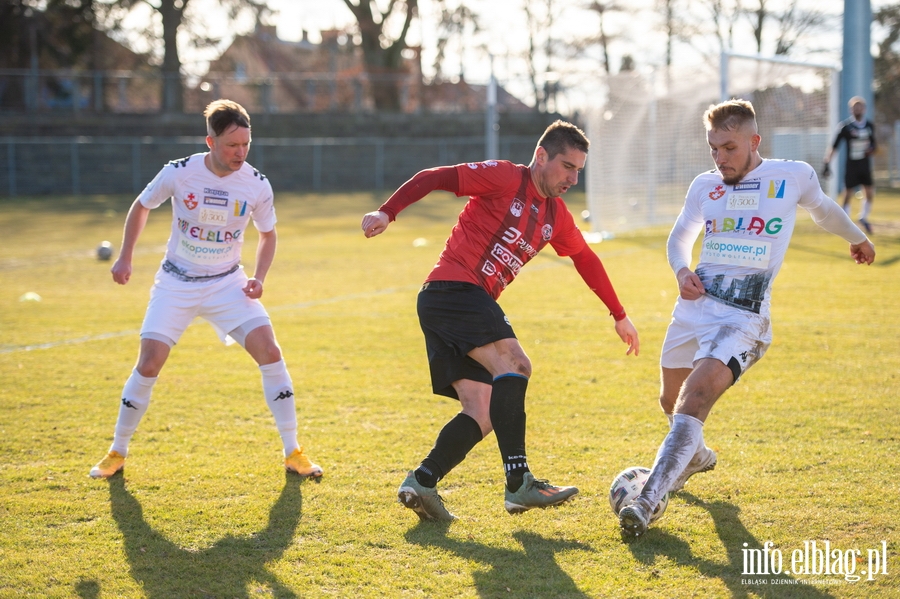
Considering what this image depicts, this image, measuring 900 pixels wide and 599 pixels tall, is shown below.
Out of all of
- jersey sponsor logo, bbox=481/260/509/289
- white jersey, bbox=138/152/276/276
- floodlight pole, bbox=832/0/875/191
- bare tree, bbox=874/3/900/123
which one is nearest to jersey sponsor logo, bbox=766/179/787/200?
jersey sponsor logo, bbox=481/260/509/289

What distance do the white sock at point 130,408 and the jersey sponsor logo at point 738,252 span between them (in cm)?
303

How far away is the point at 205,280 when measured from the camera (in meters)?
5.15

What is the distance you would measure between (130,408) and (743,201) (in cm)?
339

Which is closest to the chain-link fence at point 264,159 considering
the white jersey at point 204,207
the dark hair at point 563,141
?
the white jersey at point 204,207

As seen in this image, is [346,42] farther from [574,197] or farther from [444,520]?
[444,520]

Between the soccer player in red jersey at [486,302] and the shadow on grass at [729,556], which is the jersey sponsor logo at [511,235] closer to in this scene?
the soccer player in red jersey at [486,302]

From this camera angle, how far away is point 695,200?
4520 mm

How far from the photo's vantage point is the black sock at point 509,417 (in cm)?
423

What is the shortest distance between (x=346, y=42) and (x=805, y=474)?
44.6 m

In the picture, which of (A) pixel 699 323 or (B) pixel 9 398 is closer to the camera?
(A) pixel 699 323

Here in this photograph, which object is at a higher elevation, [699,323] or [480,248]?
[480,248]

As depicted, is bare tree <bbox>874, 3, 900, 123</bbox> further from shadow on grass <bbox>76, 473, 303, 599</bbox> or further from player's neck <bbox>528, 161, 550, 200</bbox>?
shadow on grass <bbox>76, 473, 303, 599</bbox>

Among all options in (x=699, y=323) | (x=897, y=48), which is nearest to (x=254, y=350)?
(x=699, y=323)

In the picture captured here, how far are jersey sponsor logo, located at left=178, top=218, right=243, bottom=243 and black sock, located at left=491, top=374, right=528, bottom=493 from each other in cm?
189
